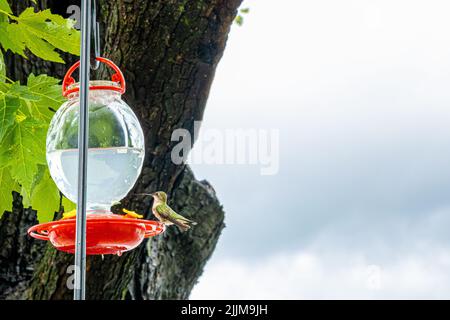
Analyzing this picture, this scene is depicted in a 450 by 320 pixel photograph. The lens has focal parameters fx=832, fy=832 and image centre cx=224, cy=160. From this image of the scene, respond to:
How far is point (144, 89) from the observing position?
1943mm

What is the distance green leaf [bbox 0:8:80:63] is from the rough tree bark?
1.55ft

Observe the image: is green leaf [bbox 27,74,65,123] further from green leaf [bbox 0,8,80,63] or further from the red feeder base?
the red feeder base

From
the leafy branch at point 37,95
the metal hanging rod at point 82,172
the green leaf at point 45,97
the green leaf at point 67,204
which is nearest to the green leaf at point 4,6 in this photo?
the leafy branch at point 37,95

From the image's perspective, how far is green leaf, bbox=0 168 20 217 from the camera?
4.54 ft

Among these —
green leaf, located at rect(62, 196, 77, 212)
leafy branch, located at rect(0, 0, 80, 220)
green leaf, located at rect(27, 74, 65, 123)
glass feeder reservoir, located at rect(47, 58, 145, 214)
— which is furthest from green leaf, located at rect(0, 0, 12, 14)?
green leaf, located at rect(62, 196, 77, 212)

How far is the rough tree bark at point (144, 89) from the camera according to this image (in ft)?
6.09

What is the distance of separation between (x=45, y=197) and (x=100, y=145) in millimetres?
201

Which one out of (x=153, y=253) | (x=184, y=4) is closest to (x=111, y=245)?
(x=184, y=4)

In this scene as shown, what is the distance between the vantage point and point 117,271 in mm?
2088

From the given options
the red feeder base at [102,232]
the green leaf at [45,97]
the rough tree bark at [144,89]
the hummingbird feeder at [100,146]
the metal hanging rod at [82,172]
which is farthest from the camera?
the rough tree bark at [144,89]

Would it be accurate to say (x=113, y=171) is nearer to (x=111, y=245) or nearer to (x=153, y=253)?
(x=111, y=245)

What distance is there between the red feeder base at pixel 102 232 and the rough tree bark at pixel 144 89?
2.72 ft

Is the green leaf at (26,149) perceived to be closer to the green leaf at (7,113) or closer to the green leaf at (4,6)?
the green leaf at (7,113)

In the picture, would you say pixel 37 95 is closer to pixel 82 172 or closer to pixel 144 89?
pixel 82 172
